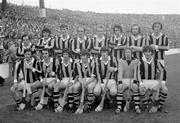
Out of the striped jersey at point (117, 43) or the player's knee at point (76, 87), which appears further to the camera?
the striped jersey at point (117, 43)

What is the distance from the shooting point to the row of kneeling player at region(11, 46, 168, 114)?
18.1ft

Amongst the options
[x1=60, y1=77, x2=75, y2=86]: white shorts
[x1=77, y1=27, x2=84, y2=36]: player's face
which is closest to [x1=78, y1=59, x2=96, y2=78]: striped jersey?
[x1=60, y1=77, x2=75, y2=86]: white shorts

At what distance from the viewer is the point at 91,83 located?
5.78 m

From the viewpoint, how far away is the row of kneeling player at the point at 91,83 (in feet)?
18.1

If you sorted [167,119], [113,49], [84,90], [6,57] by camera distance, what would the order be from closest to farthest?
[167,119], [84,90], [113,49], [6,57]

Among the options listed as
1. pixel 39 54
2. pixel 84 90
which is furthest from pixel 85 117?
pixel 39 54

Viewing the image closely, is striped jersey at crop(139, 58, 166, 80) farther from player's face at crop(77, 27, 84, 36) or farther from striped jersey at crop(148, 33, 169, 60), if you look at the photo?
player's face at crop(77, 27, 84, 36)

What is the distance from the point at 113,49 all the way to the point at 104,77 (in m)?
0.90

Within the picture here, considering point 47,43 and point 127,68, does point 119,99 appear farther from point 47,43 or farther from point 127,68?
point 47,43

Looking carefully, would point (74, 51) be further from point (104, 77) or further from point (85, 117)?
point (85, 117)

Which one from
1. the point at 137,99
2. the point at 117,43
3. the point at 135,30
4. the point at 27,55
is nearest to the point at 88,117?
the point at 137,99

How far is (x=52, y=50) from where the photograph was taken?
6.89 meters

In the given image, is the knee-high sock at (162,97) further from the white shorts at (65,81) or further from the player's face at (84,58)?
the white shorts at (65,81)

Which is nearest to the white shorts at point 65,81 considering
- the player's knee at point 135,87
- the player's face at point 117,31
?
the player's knee at point 135,87
